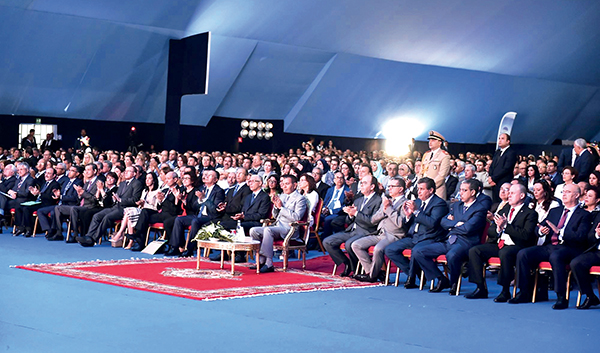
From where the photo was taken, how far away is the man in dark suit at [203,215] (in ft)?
34.4

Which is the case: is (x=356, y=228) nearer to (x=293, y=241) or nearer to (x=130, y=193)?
(x=293, y=241)

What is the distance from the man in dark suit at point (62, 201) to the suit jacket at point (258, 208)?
3.43 metres

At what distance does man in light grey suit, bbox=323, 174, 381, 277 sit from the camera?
8969 mm

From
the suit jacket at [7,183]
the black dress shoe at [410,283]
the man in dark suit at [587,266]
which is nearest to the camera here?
the man in dark suit at [587,266]

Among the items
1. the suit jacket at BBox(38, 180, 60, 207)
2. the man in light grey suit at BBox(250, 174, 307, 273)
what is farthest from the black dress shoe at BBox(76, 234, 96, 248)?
the man in light grey suit at BBox(250, 174, 307, 273)

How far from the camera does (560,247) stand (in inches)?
297

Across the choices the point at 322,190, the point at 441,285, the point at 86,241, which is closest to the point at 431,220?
the point at 441,285

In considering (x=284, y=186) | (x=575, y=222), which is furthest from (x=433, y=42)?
(x=575, y=222)

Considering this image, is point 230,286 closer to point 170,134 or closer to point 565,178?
point 565,178

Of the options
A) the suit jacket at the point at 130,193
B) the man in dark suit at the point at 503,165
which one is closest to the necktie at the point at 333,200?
the man in dark suit at the point at 503,165

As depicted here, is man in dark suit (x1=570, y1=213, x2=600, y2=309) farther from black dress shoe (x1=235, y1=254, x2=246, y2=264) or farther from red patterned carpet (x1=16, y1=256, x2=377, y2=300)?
black dress shoe (x1=235, y1=254, x2=246, y2=264)

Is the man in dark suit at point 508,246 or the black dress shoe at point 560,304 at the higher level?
the man in dark suit at point 508,246

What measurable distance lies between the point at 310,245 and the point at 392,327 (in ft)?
18.6

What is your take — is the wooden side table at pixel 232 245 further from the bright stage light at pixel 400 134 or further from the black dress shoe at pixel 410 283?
the bright stage light at pixel 400 134
